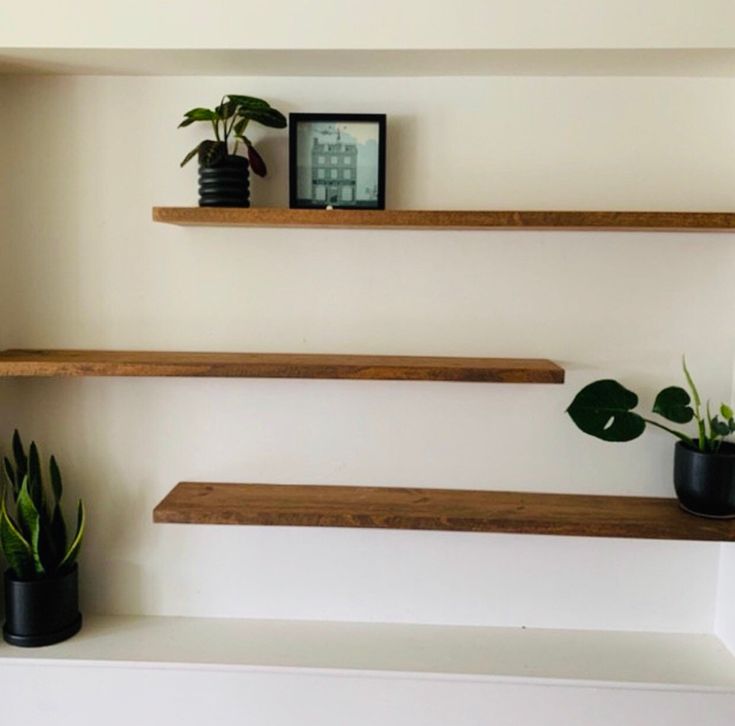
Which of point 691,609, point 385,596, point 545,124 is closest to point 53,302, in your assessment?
point 385,596

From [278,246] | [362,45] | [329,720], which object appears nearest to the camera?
[362,45]

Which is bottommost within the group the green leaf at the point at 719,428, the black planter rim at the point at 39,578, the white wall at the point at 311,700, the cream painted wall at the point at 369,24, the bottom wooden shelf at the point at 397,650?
the white wall at the point at 311,700

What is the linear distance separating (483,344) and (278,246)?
1.81 feet

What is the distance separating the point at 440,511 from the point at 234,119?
3.32 feet

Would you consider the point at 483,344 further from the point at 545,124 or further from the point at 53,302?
the point at 53,302

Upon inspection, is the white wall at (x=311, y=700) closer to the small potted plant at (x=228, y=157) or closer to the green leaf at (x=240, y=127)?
the small potted plant at (x=228, y=157)

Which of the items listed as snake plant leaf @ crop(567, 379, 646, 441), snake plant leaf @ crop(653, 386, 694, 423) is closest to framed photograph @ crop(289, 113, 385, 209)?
snake plant leaf @ crop(567, 379, 646, 441)

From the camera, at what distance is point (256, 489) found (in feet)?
6.08

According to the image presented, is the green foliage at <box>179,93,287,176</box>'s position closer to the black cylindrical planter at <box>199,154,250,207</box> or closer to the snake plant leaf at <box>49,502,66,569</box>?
the black cylindrical planter at <box>199,154,250,207</box>

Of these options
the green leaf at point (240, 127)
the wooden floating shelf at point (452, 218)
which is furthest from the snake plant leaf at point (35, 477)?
the green leaf at point (240, 127)

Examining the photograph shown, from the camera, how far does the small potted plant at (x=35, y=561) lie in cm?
172

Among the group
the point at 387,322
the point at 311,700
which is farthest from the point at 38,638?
the point at 387,322

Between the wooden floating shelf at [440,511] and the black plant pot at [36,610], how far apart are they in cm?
32

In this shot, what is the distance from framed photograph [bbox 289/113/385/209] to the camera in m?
1.72
